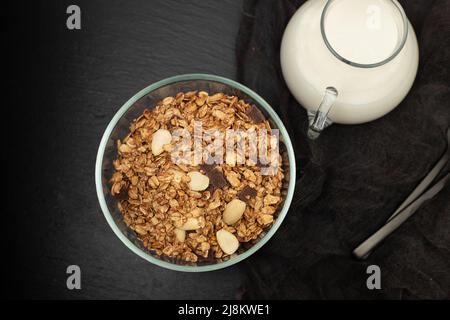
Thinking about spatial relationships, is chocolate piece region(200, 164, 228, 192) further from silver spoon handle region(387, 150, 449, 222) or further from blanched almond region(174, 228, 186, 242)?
silver spoon handle region(387, 150, 449, 222)

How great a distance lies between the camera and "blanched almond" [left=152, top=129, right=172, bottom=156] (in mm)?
869

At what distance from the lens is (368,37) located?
0.78 meters

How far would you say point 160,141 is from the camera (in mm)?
870

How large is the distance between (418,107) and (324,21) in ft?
0.90

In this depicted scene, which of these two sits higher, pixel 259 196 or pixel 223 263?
pixel 259 196

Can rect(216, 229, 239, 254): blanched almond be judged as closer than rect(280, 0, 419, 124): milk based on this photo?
No

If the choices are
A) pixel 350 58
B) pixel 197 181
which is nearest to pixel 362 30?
pixel 350 58

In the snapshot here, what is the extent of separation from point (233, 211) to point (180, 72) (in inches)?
11.5

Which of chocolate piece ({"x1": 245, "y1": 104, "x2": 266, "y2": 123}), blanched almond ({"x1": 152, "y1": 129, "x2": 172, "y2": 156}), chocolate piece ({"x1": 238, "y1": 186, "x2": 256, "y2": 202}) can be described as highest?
chocolate piece ({"x1": 245, "y1": 104, "x2": 266, "y2": 123})

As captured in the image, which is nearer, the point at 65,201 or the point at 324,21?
the point at 324,21

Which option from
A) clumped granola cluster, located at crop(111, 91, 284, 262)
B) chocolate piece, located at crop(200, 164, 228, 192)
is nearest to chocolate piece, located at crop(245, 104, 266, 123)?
clumped granola cluster, located at crop(111, 91, 284, 262)

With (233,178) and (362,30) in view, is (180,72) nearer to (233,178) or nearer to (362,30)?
(233,178)

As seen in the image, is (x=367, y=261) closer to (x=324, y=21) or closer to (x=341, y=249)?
(x=341, y=249)

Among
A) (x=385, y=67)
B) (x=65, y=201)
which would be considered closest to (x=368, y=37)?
(x=385, y=67)
